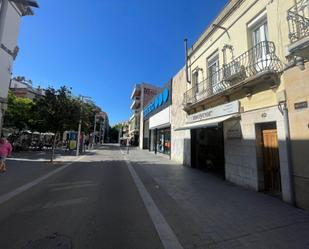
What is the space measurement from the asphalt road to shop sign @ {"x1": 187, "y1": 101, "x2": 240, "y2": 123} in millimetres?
5276

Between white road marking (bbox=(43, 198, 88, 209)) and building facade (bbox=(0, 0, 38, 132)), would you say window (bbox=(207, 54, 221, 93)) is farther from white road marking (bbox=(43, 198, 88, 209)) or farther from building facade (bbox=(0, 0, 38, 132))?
building facade (bbox=(0, 0, 38, 132))

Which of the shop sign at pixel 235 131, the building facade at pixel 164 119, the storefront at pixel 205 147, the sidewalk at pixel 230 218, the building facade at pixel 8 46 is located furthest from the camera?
the building facade at pixel 164 119

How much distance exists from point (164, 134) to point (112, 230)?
21367 mm

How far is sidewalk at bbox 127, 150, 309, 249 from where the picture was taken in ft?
13.5

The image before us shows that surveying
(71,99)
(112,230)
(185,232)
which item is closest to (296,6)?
(185,232)

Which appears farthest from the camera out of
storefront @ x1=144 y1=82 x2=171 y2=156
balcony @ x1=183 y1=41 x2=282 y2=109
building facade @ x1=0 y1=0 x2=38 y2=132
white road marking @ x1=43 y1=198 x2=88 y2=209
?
storefront @ x1=144 y1=82 x2=171 y2=156

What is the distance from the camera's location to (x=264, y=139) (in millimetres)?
8422

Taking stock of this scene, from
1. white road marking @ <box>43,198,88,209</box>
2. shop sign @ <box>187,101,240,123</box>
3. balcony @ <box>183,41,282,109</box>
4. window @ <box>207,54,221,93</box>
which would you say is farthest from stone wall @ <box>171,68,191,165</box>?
white road marking @ <box>43,198,88,209</box>

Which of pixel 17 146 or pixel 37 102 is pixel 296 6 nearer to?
pixel 37 102

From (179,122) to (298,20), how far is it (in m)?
12.1

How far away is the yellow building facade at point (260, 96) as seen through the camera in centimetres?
652

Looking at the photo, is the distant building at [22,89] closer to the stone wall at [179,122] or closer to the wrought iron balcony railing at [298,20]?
the stone wall at [179,122]

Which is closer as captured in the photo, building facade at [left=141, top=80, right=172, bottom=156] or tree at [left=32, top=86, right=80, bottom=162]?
tree at [left=32, top=86, right=80, bottom=162]

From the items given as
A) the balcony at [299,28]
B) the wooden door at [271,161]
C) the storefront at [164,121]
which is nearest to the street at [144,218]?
the wooden door at [271,161]
